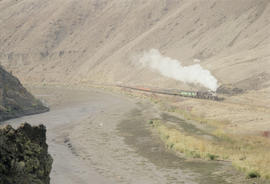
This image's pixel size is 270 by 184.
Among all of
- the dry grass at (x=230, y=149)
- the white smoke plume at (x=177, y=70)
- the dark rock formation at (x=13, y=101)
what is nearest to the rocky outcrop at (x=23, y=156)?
the dry grass at (x=230, y=149)

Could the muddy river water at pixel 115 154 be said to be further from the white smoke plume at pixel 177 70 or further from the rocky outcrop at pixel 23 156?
the white smoke plume at pixel 177 70

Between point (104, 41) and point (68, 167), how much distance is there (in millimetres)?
147568

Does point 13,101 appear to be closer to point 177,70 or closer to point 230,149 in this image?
point 230,149

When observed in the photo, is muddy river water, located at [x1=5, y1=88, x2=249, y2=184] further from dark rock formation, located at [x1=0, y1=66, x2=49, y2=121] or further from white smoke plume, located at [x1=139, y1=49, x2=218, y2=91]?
white smoke plume, located at [x1=139, y1=49, x2=218, y2=91]

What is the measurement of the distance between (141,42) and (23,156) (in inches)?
5624

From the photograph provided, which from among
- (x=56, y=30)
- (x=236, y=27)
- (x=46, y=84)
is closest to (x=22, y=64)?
(x=56, y=30)

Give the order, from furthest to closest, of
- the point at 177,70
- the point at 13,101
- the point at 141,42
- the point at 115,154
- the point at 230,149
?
1. the point at 141,42
2. the point at 177,70
3. the point at 13,101
4. the point at 115,154
5. the point at 230,149

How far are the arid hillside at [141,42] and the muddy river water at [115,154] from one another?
134ft

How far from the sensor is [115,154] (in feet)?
120

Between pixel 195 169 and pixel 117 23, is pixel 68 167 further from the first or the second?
pixel 117 23

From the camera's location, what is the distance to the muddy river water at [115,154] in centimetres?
2825

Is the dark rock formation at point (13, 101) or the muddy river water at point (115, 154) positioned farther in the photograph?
the dark rock formation at point (13, 101)

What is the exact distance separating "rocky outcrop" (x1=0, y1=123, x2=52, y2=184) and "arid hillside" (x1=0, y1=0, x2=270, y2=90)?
7256 cm

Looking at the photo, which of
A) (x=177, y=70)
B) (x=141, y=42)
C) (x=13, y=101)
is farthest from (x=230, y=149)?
(x=141, y=42)
